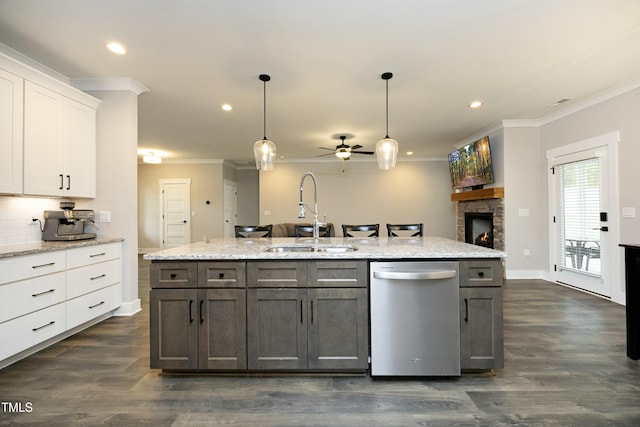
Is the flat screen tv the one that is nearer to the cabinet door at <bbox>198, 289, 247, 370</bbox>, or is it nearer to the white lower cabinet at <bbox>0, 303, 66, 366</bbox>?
the cabinet door at <bbox>198, 289, 247, 370</bbox>

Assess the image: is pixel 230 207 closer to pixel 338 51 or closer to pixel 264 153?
pixel 264 153

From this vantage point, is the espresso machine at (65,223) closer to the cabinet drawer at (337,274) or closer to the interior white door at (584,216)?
the cabinet drawer at (337,274)

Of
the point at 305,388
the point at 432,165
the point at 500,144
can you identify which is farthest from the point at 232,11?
the point at 432,165

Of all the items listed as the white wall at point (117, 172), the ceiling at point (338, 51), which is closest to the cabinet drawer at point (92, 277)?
the white wall at point (117, 172)

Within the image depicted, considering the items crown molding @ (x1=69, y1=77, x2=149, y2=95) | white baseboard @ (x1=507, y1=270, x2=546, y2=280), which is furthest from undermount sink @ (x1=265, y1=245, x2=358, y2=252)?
white baseboard @ (x1=507, y1=270, x2=546, y2=280)

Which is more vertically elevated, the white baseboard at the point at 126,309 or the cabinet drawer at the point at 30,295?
the cabinet drawer at the point at 30,295

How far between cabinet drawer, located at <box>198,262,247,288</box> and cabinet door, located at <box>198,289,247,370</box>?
5 centimetres

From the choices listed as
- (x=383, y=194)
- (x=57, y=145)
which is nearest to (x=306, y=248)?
(x=57, y=145)

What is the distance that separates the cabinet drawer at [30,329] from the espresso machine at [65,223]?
0.76 metres

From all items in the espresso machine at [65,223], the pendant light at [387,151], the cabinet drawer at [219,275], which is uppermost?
the pendant light at [387,151]

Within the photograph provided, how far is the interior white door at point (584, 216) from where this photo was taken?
383cm

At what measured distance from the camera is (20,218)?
2.83 metres

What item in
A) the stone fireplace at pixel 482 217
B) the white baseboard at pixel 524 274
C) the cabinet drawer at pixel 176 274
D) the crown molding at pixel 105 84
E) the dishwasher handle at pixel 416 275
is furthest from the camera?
the stone fireplace at pixel 482 217

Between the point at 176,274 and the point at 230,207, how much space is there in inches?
287
